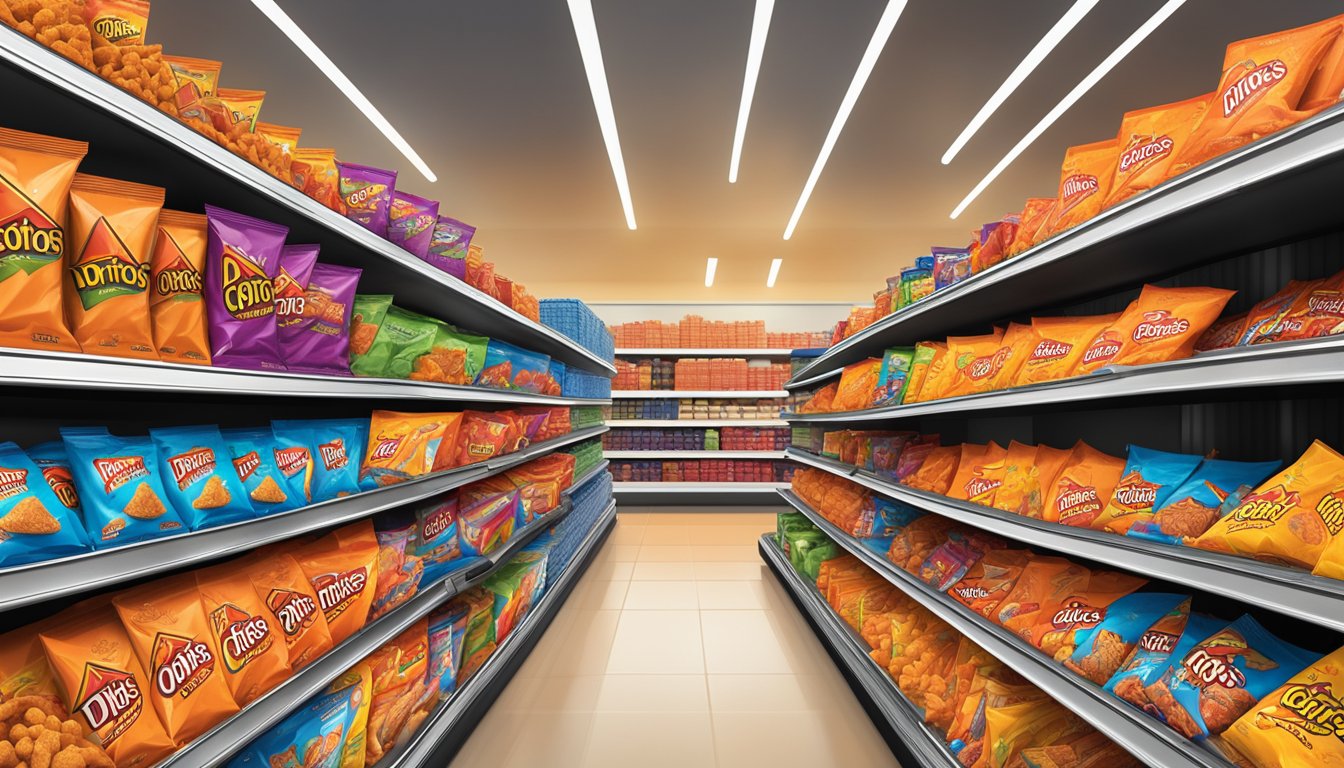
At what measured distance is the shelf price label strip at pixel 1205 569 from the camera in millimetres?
692

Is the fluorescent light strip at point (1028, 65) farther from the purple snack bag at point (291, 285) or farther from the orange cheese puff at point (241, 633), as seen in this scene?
the orange cheese puff at point (241, 633)

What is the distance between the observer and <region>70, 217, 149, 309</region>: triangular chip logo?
32.8 inches

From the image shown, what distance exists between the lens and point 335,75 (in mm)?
4230


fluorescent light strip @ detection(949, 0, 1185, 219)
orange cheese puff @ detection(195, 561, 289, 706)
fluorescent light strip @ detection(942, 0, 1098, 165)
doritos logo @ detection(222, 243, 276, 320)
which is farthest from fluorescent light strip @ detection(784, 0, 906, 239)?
orange cheese puff @ detection(195, 561, 289, 706)

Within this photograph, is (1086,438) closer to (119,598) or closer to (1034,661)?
(1034,661)

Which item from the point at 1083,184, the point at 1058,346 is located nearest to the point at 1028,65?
the point at 1083,184

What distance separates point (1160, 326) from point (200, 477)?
198cm

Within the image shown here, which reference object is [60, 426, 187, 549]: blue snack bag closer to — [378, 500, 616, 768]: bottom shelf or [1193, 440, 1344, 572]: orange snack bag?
[378, 500, 616, 768]: bottom shelf

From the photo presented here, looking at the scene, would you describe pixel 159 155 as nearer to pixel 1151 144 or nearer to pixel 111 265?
pixel 111 265

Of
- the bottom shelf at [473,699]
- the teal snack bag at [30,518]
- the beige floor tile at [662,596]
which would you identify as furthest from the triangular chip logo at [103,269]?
the beige floor tile at [662,596]

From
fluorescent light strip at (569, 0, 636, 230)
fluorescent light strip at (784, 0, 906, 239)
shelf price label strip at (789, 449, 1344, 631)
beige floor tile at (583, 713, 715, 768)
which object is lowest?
beige floor tile at (583, 713, 715, 768)

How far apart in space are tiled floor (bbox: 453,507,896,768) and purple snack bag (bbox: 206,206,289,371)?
5.33ft

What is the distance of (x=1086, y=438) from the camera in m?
1.80

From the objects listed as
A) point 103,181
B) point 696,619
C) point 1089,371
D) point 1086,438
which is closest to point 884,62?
point 1086,438
